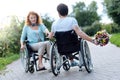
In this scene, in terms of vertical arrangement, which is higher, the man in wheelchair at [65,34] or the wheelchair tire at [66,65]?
the man in wheelchair at [65,34]

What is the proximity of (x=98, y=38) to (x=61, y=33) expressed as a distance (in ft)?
2.67

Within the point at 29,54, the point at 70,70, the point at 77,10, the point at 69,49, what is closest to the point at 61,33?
the point at 69,49

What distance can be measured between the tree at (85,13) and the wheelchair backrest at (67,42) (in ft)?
296

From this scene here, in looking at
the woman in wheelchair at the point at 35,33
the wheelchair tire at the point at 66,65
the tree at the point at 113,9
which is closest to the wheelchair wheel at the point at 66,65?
the wheelchair tire at the point at 66,65

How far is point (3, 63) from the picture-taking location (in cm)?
839

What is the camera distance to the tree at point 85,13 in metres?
102

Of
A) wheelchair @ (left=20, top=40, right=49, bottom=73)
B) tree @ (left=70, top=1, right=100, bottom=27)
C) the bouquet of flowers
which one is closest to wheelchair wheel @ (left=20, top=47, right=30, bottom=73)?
wheelchair @ (left=20, top=40, right=49, bottom=73)

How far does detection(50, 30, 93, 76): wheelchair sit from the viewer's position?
10475 mm

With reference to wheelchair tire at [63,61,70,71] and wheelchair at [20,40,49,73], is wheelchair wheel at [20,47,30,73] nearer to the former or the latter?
wheelchair at [20,40,49,73]

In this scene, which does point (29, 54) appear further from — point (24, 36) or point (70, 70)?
point (70, 70)

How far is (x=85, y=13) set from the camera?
10575cm

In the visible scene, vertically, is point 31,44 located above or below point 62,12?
below

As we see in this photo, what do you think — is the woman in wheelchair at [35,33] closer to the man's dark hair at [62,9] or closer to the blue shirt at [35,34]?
the blue shirt at [35,34]

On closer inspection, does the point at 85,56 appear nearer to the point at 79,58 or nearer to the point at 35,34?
the point at 79,58
